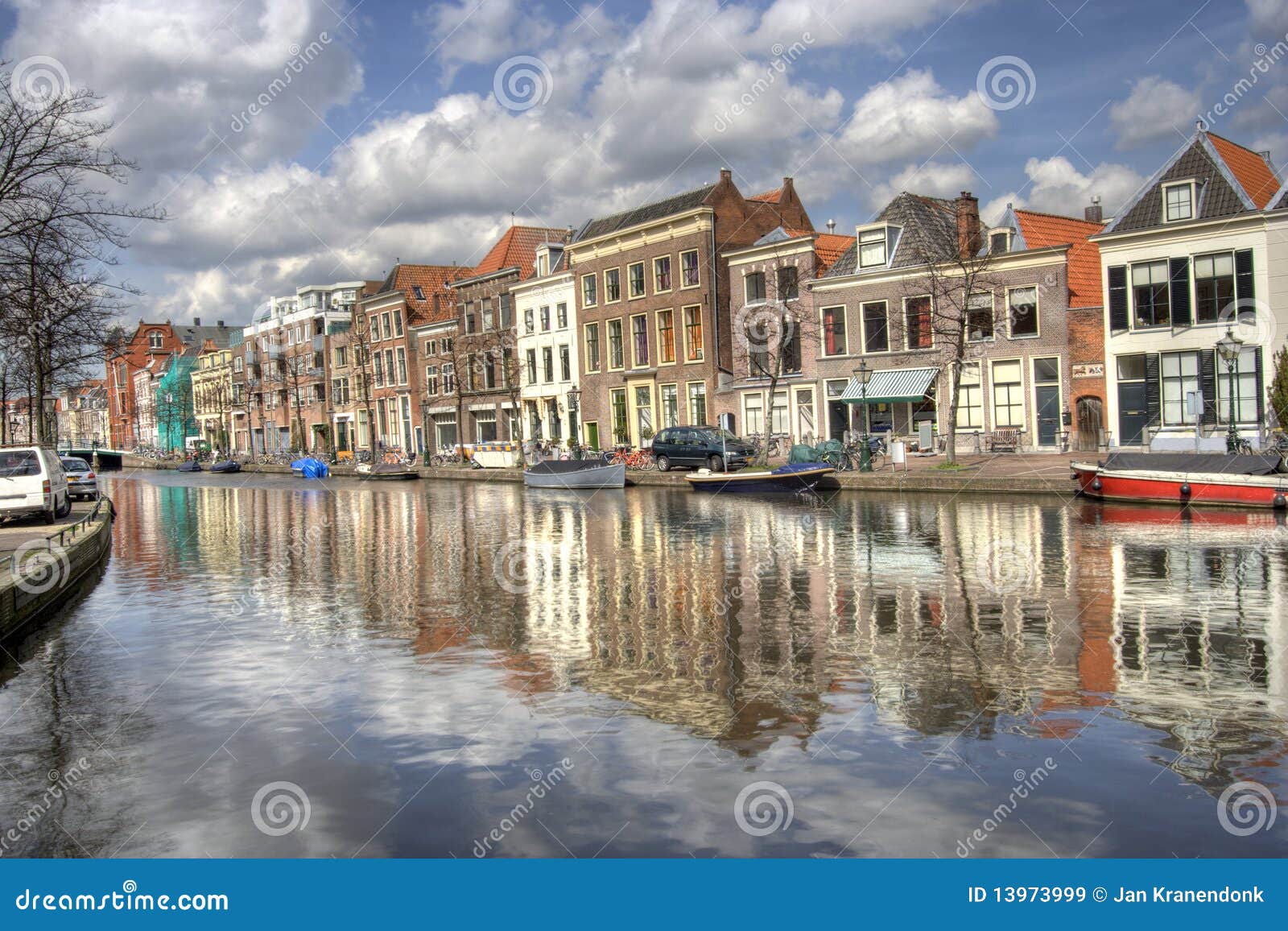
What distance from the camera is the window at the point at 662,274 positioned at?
170 ft

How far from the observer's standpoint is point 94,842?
20.7 feet

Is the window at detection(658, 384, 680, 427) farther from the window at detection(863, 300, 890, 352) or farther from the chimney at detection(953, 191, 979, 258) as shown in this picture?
the chimney at detection(953, 191, 979, 258)

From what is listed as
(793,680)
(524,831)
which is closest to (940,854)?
(524,831)

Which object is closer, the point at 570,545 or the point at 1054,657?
the point at 1054,657

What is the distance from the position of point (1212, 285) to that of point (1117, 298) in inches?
114

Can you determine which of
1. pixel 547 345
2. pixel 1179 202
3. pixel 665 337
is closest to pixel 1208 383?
pixel 1179 202

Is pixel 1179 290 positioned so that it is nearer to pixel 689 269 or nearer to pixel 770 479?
pixel 770 479

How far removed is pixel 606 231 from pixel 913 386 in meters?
21.4

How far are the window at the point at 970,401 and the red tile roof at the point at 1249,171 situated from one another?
9.86 metres

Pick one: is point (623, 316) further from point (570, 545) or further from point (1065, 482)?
point (570, 545)

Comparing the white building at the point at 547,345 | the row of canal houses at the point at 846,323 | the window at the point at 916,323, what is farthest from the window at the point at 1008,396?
the white building at the point at 547,345

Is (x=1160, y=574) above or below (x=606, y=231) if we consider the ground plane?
below

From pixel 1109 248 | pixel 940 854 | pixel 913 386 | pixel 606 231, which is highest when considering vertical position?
pixel 606 231

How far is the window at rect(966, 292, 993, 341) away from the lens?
38.5 m
